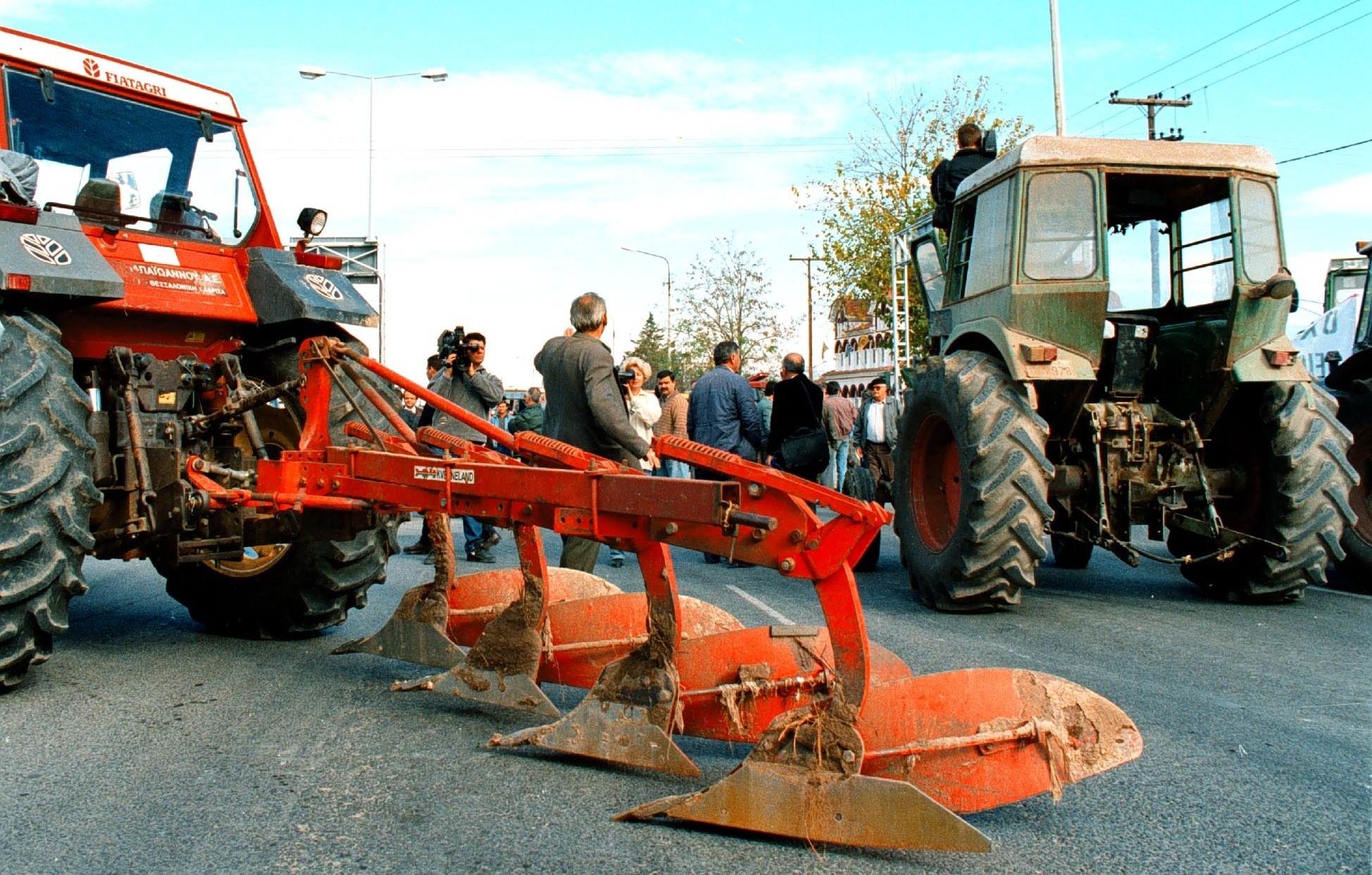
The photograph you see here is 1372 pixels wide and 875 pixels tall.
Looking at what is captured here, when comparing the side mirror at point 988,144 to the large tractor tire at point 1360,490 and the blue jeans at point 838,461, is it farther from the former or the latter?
the blue jeans at point 838,461

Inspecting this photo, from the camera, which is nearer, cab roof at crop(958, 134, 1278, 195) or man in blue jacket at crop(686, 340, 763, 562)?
cab roof at crop(958, 134, 1278, 195)

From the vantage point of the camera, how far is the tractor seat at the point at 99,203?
225 inches

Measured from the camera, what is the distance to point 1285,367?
279 inches

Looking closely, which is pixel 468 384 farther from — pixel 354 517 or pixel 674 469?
pixel 354 517

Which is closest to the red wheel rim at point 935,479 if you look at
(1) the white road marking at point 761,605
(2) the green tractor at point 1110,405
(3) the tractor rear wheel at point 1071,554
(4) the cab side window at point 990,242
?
(2) the green tractor at point 1110,405

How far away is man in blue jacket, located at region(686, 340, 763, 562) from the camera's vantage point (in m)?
10.1

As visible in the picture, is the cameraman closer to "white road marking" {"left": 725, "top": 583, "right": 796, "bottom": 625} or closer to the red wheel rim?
"white road marking" {"left": 725, "top": 583, "right": 796, "bottom": 625}

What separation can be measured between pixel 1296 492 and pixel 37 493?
22.4 ft

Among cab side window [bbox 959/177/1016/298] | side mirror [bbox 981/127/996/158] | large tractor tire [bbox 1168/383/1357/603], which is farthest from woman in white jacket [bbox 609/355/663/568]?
large tractor tire [bbox 1168/383/1357/603]

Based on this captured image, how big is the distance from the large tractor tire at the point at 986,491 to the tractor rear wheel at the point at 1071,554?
202cm

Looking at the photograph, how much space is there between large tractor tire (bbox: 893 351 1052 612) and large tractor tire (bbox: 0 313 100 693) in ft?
15.2

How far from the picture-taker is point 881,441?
10.7 metres

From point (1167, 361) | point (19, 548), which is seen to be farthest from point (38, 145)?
point (1167, 361)

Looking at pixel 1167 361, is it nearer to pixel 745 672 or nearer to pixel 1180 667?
pixel 1180 667
